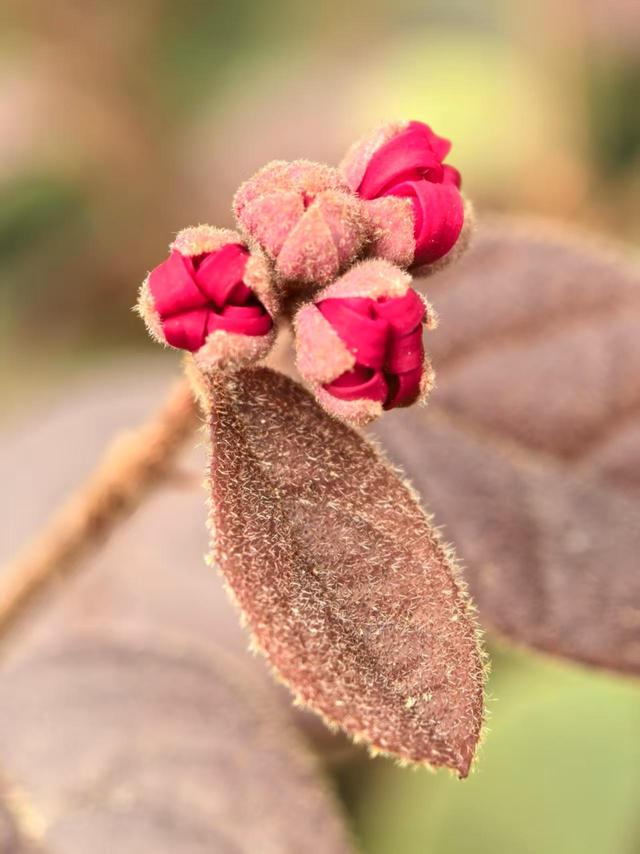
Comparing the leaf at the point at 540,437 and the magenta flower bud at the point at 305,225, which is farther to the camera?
the leaf at the point at 540,437

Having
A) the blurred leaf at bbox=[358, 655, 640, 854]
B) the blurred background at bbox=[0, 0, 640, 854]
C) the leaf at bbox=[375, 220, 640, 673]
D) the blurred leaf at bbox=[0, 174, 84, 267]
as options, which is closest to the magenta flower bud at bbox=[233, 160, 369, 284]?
the leaf at bbox=[375, 220, 640, 673]

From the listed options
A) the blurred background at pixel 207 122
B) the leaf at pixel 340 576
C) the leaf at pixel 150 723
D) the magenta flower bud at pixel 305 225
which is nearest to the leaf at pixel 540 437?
the leaf at pixel 150 723

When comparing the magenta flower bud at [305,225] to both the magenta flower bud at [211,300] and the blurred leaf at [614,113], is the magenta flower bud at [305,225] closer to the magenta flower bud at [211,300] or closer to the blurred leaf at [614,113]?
the magenta flower bud at [211,300]

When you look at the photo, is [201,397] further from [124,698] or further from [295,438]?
A: [124,698]

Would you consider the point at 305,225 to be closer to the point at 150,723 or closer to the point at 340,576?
the point at 340,576

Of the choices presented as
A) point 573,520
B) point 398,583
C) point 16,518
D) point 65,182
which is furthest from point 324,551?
point 65,182
